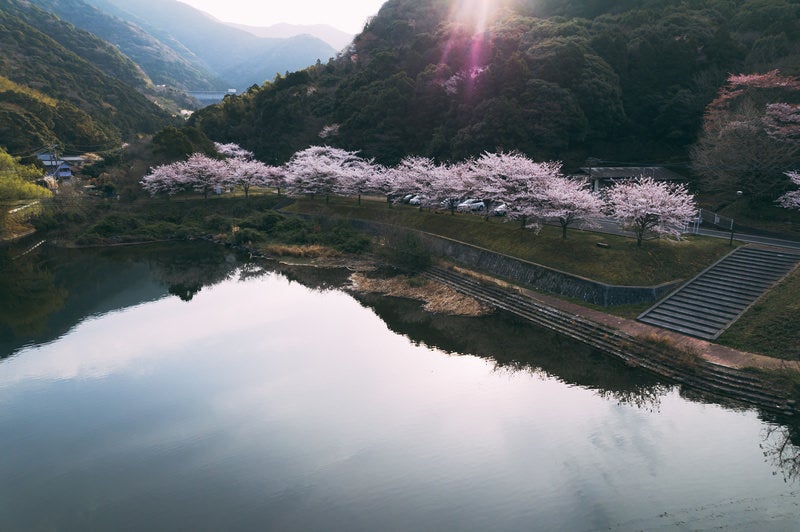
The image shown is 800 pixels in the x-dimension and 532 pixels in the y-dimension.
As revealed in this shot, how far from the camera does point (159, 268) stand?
4325cm

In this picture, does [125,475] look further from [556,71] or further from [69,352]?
[556,71]

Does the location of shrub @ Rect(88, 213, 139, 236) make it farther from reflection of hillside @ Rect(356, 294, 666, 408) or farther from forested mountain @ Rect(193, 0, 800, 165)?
reflection of hillside @ Rect(356, 294, 666, 408)

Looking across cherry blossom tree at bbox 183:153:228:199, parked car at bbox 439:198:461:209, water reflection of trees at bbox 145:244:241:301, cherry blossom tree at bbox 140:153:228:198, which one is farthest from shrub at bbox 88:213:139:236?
parked car at bbox 439:198:461:209

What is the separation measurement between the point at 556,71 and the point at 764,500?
54370 mm

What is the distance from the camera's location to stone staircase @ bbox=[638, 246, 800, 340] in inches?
911

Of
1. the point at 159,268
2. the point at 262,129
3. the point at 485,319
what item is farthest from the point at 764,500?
the point at 262,129

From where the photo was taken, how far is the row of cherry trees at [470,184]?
1156 inches

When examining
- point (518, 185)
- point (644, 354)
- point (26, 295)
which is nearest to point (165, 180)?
point (26, 295)

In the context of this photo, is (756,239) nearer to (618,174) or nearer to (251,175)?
(618,174)

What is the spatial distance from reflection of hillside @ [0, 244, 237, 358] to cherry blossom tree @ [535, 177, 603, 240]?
27.9 m

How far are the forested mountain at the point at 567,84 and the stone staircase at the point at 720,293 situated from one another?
80.2ft

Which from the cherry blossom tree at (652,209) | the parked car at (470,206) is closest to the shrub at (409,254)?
the parked car at (470,206)

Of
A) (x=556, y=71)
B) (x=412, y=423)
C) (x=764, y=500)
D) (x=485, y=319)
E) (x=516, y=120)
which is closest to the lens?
(x=764, y=500)

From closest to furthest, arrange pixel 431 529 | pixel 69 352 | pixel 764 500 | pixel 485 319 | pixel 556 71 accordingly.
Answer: pixel 431 529
pixel 764 500
pixel 69 352
pixel 485 319
pixel 556 71
